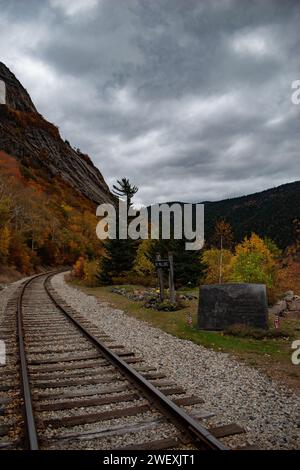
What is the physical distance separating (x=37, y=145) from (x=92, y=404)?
138151 mm

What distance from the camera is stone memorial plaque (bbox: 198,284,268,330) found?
11.7 m

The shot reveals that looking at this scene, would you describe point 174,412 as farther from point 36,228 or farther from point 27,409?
point 36,228

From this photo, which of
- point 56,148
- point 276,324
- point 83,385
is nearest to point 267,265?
point 276,324

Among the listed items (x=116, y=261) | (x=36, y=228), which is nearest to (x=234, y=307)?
(x=116, y=261)

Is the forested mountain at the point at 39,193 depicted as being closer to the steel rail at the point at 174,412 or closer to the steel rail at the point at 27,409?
the steel rail at the point at 27,409

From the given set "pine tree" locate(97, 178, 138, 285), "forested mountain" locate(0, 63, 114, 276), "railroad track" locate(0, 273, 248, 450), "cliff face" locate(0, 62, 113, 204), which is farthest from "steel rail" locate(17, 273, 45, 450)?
"cliff face" locate(0, 62, 113, 204)

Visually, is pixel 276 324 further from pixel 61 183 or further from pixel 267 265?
pixel 61 183

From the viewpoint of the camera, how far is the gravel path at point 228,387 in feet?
16.8

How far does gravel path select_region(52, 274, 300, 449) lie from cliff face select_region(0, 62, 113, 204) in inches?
4602

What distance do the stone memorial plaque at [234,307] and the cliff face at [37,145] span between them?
11527 cm

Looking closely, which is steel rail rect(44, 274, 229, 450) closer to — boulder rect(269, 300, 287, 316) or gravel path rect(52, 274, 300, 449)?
gravel path rect(52, 274, 300, 449)

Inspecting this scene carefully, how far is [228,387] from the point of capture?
6.81 metres

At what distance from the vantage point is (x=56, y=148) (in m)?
141

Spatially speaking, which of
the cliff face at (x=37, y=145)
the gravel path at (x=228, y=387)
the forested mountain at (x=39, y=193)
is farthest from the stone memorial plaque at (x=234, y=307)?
the cliff face at (x=37, y=145)
